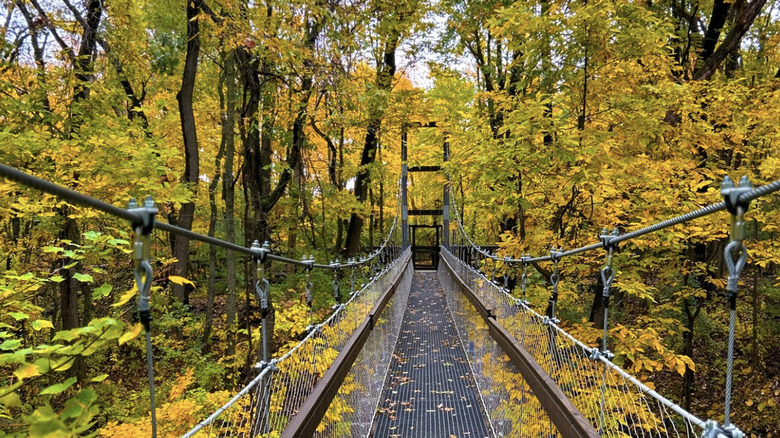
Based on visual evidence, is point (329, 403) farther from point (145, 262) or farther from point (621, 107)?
point (621, 107)

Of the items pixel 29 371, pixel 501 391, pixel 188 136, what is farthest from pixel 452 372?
pixel 29 371

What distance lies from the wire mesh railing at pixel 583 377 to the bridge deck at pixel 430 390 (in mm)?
957

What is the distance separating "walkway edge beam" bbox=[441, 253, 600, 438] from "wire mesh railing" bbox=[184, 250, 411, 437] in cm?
95

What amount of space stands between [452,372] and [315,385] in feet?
10.9

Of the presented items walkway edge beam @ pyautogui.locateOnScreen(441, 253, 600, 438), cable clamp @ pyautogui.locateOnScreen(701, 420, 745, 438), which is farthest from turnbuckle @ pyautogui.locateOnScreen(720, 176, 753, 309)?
walkway edge beam @ pyautogui.locateOnScreen(441, 253, 600, 438)

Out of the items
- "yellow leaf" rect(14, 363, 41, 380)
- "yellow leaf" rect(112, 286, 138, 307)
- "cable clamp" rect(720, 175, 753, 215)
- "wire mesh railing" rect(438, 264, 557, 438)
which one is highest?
"cable clamp" rect(720, 175, 753, 215)

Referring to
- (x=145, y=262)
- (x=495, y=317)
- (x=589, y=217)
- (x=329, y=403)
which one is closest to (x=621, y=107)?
(x=589, y=217)

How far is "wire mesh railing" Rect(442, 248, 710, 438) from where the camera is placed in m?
1.29

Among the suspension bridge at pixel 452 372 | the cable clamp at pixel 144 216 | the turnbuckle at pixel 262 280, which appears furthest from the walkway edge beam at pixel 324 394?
the cable clamp at pixel 144 216

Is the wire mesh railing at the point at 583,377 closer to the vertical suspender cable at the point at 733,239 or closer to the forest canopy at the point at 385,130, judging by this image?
the vertical suspender cable at the point at 733,239

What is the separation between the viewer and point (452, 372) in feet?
16.4

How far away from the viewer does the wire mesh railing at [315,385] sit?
1.45m

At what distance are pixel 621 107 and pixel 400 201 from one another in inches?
495

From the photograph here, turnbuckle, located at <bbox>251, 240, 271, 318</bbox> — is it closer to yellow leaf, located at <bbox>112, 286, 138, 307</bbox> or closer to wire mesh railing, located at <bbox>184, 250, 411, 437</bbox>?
wire mesh railing, located at <bbox>184, 250, 411, 437</bbox>
